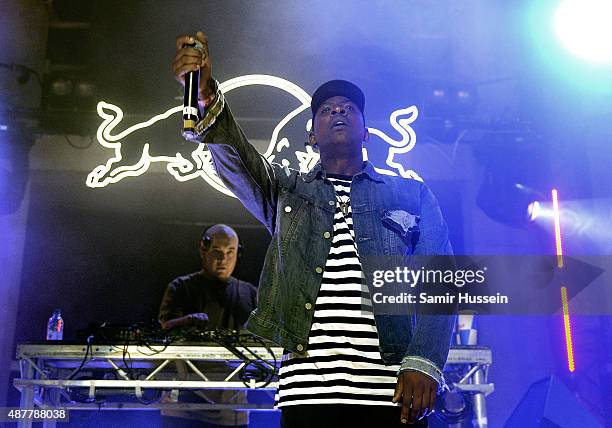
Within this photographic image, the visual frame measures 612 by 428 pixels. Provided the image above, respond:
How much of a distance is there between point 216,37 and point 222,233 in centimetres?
134

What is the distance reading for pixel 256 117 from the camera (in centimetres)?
464

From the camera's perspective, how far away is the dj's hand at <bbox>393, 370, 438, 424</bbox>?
1.42 metres

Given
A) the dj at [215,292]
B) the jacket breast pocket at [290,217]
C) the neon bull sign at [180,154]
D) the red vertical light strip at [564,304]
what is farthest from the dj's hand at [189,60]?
the neon bull sign at [180,154]

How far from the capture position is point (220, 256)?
428cm

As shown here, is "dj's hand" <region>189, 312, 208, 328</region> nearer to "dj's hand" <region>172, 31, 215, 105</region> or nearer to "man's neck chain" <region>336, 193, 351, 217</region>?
"man's neck chain" <region>336, 193, 351, 217</region>

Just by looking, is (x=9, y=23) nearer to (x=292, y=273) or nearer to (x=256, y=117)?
(x=256, y=117)

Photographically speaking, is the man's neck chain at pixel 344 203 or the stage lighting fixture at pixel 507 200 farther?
the stage lighting fixture at pixel 507 200

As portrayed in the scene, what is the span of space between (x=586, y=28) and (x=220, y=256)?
2.54m

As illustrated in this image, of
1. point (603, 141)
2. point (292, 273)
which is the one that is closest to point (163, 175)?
point (603, 141)

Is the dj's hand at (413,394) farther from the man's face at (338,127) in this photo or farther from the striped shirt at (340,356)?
the man's face at (338,127)

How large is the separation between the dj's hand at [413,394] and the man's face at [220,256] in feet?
9.30

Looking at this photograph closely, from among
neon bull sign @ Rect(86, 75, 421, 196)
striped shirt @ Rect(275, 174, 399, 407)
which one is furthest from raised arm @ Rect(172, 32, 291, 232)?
neon bull sign @ Rect(86, 75, 421, 196)

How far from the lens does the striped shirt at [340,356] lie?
1435 millimetres

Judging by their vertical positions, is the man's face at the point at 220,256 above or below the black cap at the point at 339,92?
above
